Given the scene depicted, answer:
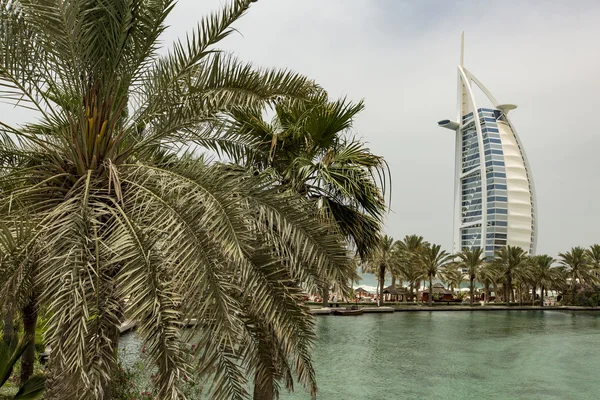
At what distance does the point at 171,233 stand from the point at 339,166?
112 inches

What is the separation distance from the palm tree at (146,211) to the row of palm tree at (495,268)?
46620 mm

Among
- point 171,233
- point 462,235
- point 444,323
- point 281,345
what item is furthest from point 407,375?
point 462,235

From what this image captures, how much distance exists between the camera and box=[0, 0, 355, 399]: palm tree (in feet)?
12.7

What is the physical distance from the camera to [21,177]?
4.72 meters

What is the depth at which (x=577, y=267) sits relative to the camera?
6231 cm

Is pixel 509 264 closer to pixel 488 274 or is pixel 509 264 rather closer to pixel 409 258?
pixel 488 274

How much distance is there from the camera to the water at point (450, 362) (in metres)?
15.5

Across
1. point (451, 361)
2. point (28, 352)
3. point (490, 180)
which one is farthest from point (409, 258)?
point (490, 180)

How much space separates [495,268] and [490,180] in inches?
1802

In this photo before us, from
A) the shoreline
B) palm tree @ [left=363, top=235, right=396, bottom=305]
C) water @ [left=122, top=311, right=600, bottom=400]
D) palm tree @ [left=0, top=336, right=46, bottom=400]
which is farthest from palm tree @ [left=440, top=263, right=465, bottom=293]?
palm tree @ [left=0, top=336, right=46, bottom=400]

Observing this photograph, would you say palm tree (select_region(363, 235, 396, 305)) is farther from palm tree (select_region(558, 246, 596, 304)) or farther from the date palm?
the date palm

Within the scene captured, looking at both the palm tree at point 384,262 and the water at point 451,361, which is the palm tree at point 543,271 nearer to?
the palm tree at point 384,262

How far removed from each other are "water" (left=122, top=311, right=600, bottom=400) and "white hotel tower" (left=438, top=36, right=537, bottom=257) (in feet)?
232

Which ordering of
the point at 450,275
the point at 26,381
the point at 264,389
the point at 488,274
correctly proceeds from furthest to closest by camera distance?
1. the point at 488,274
2. the point at 450,275
3. the point at 26,381
4. the point at 264,389
